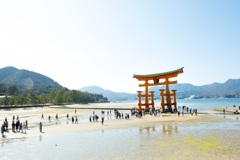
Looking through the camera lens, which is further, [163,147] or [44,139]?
[44,139]

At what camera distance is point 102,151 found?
19.5m

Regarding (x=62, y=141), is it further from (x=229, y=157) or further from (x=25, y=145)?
(x=229, y=157)

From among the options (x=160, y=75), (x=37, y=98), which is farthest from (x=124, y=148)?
(x=37, y=98)

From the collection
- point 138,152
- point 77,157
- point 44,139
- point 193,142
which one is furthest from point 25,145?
point 193,142

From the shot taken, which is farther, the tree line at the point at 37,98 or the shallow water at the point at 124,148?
the tree line at the point at 37,98

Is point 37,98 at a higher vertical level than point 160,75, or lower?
lower

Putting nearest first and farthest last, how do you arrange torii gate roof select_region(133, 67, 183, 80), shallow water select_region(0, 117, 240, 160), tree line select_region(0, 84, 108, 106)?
shallow water select_region(0, 117, 240, 160) → torii gate roof select_region(133, 67, 183, 80) → tree line select_region(0, 84, 108, 106)

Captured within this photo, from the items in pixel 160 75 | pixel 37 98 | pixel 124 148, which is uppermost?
pixel 160 75

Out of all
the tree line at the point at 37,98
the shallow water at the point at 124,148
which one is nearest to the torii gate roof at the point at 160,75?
the shallow water at the point at 124,148

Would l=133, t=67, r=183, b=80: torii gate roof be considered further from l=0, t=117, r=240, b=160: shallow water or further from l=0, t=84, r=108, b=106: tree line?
l=0, t=84, r=108, b=106: tree line

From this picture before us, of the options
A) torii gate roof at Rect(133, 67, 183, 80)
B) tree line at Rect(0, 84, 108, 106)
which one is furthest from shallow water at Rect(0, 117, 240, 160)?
tree line at Rect(0, 84, 108, 106)

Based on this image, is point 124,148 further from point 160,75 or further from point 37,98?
point 37,98

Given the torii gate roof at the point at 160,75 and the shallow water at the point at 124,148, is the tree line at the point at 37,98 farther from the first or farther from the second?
the shallow water at the point at 124,148

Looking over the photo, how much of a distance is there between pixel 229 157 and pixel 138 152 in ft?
20.5
